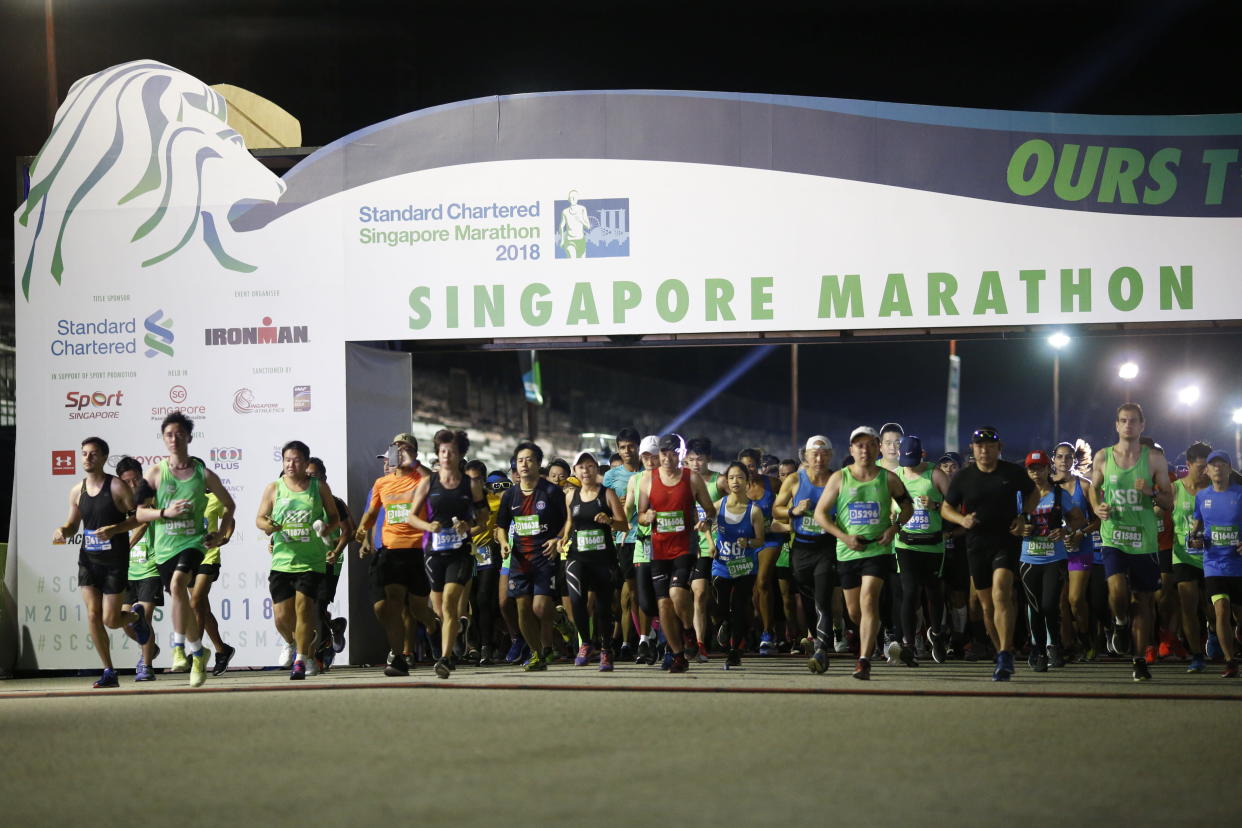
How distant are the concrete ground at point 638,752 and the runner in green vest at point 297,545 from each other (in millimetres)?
1117

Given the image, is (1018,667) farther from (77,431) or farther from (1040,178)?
(77,431)

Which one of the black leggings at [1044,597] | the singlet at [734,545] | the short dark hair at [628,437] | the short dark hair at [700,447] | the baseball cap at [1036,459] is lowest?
the black leggings at [1044,597]

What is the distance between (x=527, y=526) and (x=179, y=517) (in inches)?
120

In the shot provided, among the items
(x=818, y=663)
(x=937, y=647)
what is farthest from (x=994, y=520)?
(x=937, y=647)

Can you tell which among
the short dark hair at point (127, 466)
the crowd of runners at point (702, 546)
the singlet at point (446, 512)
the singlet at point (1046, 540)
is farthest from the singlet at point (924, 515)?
the short dark hair at point (127, 466)

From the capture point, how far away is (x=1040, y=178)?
15.2m

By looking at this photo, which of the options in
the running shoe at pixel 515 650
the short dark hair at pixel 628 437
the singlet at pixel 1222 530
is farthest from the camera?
the short dark hair at pixel 628 437

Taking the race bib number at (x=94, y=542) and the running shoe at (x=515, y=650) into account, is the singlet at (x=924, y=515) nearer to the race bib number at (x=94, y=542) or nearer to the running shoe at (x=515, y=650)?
the running shoe at (x=515, y=650)

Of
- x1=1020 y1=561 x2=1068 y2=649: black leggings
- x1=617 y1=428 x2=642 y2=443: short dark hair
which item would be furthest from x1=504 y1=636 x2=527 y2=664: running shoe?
x1=1020 y1=561 x2=1068 y2=649: black leggings

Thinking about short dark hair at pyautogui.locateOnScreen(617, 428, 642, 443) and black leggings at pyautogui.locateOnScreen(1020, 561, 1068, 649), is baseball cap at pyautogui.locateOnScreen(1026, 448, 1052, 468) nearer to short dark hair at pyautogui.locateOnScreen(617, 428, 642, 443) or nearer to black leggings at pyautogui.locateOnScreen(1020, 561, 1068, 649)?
black leggings at pyautogui.locateOnScreen(1020, 561, 1068, 649)

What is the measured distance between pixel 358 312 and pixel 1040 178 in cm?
703

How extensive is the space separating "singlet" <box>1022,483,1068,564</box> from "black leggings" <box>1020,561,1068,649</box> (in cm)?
6

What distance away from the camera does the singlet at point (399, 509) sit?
551 inches

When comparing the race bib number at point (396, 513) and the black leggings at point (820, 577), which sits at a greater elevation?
the race bib number at point (396, 513)
